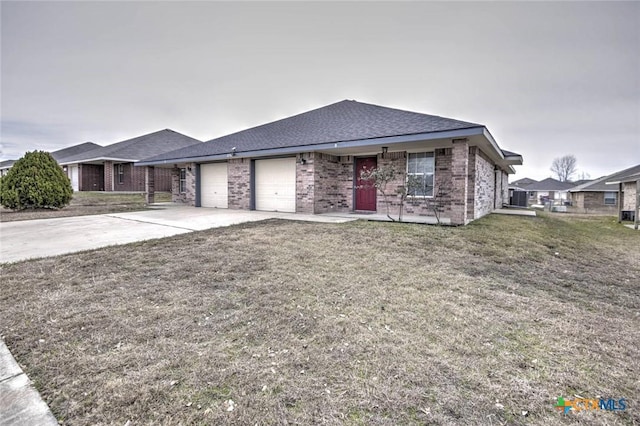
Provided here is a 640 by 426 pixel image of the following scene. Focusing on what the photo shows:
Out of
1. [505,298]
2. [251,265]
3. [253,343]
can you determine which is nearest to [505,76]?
[505,298]

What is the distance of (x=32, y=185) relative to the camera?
12180mm

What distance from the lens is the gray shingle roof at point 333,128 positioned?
9359 millimetres

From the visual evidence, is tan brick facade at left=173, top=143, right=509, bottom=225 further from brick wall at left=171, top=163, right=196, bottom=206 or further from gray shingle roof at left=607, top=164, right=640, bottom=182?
gray shingle roof at left=607, top=164, right=640, bottom=182

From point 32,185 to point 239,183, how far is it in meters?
8.42

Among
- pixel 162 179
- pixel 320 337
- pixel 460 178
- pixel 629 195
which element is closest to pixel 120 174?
pixel 162 179

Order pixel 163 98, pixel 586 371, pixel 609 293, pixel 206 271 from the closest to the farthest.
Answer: pixel 586 371 < pixel 609 293 < pixel 206 271 < pixel 163 98

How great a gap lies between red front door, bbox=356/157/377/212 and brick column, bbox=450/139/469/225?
3.60 m

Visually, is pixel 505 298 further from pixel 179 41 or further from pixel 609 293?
pixel 179 41

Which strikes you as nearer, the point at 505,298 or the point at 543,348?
the point at 543,348

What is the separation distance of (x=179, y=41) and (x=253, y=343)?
587 inches

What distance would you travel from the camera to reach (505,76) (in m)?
14.8

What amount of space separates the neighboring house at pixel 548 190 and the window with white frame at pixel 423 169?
50122 mm

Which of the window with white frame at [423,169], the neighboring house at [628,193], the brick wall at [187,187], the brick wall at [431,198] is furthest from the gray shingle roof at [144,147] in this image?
the neighboring house at [628,193]

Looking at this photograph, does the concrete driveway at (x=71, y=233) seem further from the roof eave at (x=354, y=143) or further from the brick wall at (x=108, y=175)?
the brick wall at (x=108, y=175)
